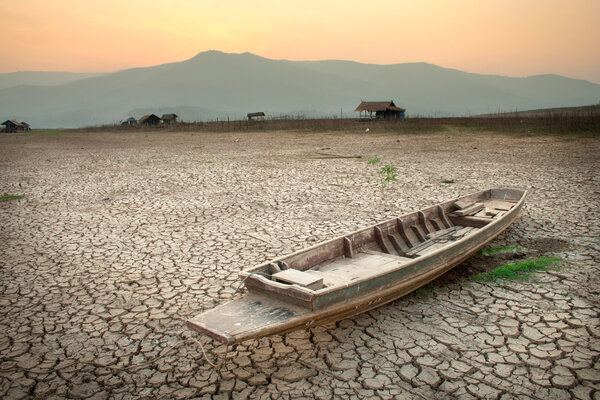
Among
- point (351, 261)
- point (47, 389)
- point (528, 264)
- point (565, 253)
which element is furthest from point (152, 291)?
point (565, 253)

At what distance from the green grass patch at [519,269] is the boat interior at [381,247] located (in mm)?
598

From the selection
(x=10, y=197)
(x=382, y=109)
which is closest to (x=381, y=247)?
(x=10, y=197)

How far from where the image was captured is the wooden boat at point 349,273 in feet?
9.79

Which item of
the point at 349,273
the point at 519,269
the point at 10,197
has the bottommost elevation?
the point at 519,269

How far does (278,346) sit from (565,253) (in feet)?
14.9

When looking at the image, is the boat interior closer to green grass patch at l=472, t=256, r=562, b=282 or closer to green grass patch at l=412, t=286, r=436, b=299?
green grass patch at l=412, t=286, r=436, b=299

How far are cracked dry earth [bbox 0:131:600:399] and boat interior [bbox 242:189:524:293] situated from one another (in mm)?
484

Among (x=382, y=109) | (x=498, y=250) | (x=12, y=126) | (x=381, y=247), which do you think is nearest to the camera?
(x=381, y=247)

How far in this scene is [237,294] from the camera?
456 cm

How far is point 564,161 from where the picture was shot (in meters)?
13.3

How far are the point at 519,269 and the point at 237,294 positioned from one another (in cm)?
366

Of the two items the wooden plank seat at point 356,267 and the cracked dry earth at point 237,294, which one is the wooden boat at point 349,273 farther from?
the cracked dry earth at point 237,294

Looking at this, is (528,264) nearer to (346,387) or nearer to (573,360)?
(573,360)

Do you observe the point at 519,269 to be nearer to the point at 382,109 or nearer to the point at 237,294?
the point at 237,294
